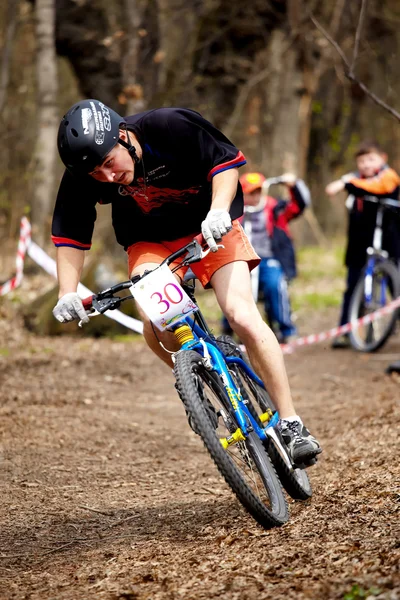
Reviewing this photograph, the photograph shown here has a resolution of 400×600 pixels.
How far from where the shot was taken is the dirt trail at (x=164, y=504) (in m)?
3.40

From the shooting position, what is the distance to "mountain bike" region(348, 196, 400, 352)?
9.68 metres

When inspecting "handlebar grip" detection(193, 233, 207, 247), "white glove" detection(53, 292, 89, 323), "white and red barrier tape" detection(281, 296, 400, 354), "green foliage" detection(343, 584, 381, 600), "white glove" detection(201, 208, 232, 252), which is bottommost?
"white and red barrier tape" detection(281, 296, 400, 354)

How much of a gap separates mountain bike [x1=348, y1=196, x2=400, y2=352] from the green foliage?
6.76m

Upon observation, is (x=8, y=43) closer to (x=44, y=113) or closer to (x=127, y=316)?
(x=44, y=113)

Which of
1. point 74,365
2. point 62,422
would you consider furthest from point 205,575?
point 74,365

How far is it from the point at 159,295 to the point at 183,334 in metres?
0.22

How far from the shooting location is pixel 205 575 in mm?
3457

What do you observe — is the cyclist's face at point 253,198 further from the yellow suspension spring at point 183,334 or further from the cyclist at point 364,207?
the yellow suspension spring at point 183,334

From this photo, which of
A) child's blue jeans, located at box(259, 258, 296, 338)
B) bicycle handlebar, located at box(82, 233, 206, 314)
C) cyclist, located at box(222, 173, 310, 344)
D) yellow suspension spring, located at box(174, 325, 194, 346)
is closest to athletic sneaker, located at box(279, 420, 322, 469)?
yellow suspension spring, located at box(174, 325, 194, 346)

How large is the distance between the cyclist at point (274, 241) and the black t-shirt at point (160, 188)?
222 inches

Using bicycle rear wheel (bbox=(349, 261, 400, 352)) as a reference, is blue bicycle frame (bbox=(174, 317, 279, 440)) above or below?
above

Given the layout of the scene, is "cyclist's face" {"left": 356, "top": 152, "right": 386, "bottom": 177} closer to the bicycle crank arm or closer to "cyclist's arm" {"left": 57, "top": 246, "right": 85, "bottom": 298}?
"cyclist's arm" {"left": 57, "top": 246, "right": 85, "bottom": 298}

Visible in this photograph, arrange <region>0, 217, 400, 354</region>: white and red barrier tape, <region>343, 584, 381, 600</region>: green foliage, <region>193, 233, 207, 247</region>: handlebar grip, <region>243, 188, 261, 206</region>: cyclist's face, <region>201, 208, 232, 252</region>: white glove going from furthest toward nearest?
1. <region>243, 188, 261, 206</region>: cyclist's face
2. <region>0, 217, 400, 354</region>: white and red barrier tape
3. <region>193, 233, 207, 247</region>: handlebar grip
4. <region>201, 208, 232, 252</region>: white glove
5. <region>343, 584, 381, 600</region>: green foliage

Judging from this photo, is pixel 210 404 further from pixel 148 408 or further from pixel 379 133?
pixel 379 133
